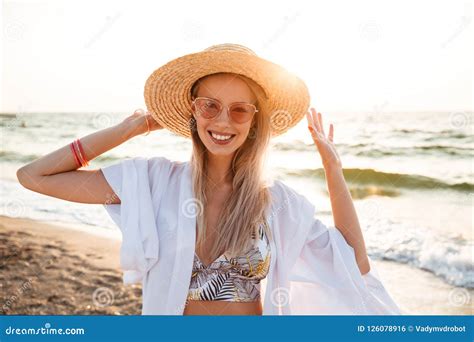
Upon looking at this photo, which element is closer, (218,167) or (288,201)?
(288,201)

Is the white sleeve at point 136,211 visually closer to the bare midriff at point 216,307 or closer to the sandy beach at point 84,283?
the bare midriff at point 216,307

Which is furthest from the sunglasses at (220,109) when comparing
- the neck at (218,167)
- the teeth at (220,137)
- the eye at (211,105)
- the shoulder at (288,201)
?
the shoulder at (288,201)

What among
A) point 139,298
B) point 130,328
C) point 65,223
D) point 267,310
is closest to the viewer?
point 267,310

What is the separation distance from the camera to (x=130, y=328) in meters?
3.34

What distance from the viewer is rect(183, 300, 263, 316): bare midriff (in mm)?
2854

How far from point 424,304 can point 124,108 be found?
1511 centimetres

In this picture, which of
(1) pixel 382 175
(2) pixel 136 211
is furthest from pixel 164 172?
(1) pixel 382 175

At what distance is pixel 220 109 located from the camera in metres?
2.95

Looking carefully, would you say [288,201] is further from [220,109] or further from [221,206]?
[220,109]

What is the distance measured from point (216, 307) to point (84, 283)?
417 centimetres

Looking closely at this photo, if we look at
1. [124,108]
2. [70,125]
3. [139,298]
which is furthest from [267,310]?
[70,125]

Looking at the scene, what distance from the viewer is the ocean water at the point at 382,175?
28.3 ft

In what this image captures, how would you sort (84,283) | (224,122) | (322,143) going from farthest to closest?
(84,283), (322,143), (224,122)

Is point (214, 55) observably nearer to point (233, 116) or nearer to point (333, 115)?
point (233, 116)
